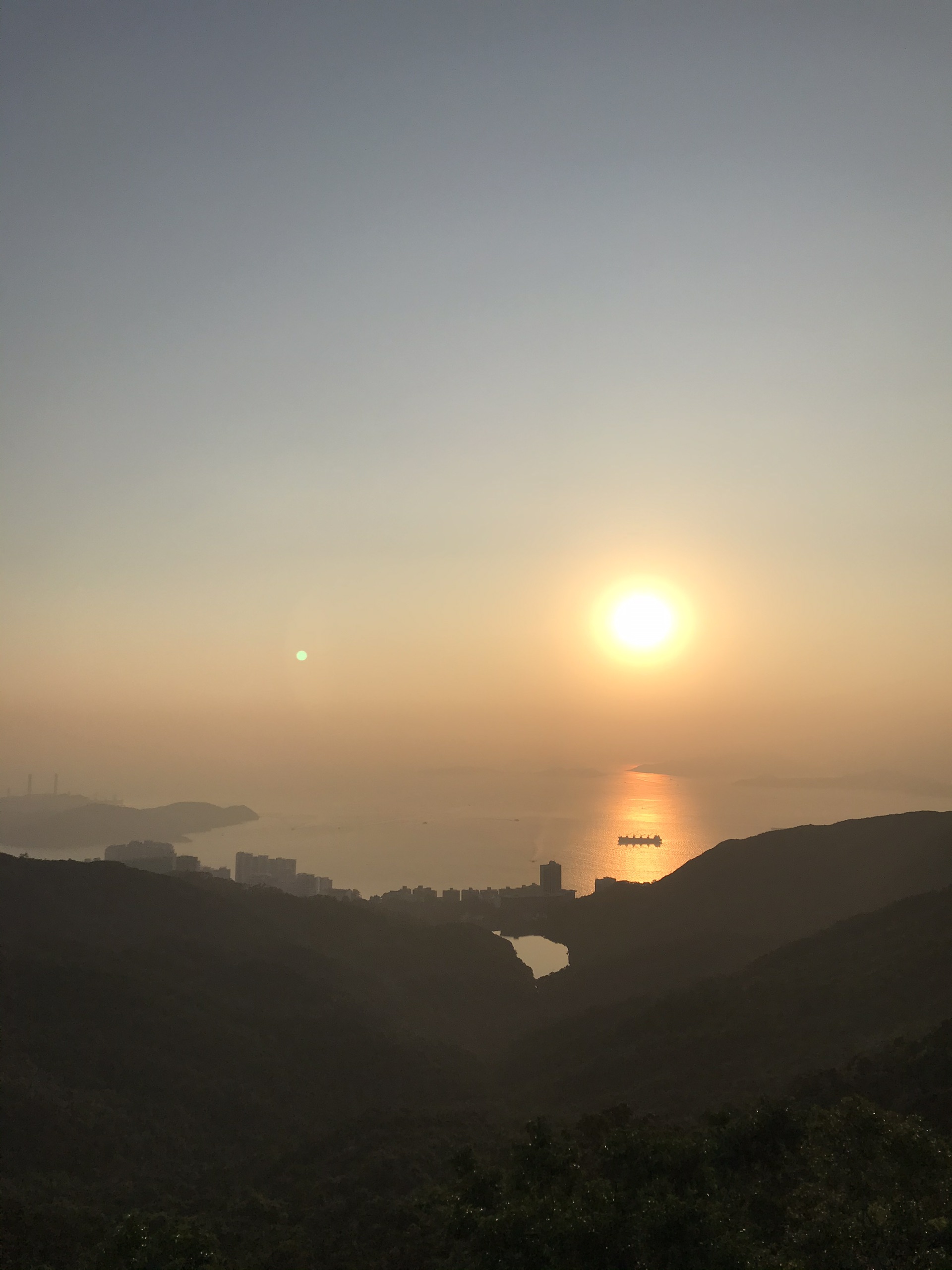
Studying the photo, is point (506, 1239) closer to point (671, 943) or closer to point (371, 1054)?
point (371, 1054)

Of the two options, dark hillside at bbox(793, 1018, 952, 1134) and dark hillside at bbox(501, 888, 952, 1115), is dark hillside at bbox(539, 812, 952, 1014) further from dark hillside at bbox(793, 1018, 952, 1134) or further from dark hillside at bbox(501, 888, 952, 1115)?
dark hillside at bbox(793, 1018, 952, 1134)

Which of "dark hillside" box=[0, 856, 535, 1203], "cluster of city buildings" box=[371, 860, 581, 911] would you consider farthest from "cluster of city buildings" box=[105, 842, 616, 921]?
"dark hillside" box=[0, 856, 535, 1203]

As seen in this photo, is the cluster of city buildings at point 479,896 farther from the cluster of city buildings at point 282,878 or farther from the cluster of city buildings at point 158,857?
the cluster of city buildings at point 158,857

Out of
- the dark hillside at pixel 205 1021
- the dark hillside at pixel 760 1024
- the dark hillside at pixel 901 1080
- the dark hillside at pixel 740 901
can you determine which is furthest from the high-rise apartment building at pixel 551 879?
the dark hillside at pixel 901 1080

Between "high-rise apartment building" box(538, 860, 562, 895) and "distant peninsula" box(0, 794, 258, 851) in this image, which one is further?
"distant peninsula" box(0, 794, 258, 851)

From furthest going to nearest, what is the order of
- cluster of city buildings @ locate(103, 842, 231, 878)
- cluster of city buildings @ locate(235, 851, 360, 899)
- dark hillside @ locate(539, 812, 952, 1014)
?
cluster of city buildings @ locate(235, 851, 360, 899) < cluster of city buildings @ locate(103, 842, 231, 878) < dark hillside @ locate(539, 812, 952, 1014)

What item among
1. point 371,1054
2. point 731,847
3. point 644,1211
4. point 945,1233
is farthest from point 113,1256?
point 731,847

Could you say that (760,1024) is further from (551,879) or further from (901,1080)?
(551,879)
